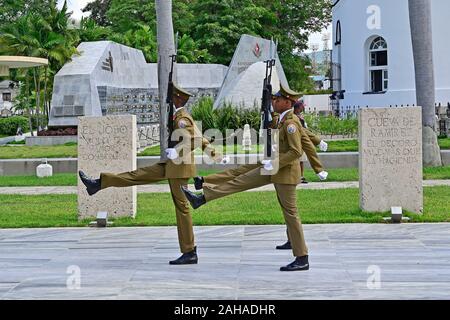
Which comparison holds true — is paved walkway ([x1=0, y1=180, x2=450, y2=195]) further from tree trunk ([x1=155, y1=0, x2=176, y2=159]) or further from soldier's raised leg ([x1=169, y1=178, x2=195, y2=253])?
soldier's raised leg ([x1=169, y1=178, x2=195, y2=253])

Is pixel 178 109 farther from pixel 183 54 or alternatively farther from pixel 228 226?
pixel 183 54

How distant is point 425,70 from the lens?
1778cm

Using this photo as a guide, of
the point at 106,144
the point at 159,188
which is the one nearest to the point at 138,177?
the point at 106,144

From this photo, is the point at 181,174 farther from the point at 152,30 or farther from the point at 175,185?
the point at 152,30

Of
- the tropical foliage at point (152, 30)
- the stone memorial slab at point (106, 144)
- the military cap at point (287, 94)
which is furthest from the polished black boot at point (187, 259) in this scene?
the tropical foliage at point (152, 30)

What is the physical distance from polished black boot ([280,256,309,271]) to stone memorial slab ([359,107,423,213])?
3966 millimetres

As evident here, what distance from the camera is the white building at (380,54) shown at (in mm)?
33938

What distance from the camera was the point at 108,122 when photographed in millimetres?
11961

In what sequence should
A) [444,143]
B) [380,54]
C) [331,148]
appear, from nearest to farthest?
[331,148] < [444,143] < [380,54]

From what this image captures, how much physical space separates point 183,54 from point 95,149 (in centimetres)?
3084

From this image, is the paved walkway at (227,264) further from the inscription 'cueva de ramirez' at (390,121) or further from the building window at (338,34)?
the building window at (338,34)

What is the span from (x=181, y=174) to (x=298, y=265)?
5.20ft

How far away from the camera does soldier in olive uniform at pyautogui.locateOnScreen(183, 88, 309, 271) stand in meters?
8.15

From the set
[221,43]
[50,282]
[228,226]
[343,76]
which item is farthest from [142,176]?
[221,43]
